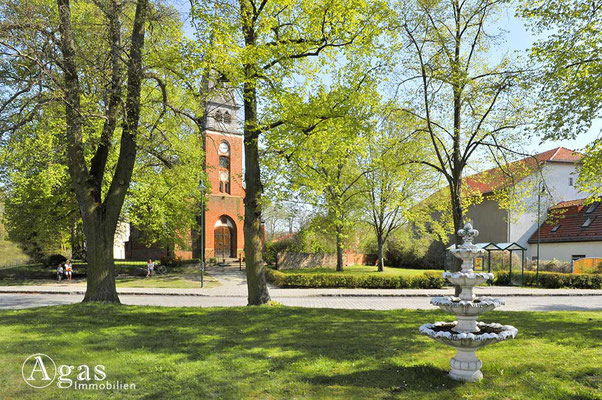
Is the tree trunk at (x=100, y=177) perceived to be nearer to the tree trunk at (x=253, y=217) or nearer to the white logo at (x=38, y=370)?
→ the tree trunk at (x=253, y=217)

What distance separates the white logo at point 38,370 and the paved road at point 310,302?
10.3 m

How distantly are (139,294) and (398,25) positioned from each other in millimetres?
16424

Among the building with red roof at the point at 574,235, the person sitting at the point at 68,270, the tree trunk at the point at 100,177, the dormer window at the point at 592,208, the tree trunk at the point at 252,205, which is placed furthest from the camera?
the dormer window at the point at 592,208

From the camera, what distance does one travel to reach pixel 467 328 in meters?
5.49

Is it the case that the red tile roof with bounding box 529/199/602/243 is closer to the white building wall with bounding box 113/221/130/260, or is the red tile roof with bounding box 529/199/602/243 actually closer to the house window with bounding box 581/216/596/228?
the house window with bounding box 581/216/596/228

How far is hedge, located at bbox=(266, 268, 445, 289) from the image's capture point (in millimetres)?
23078

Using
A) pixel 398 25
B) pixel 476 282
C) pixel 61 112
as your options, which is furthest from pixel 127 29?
pixel 476 282

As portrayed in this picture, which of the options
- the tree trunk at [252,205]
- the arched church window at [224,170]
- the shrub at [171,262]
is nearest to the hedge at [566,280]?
the tree trunk at [252,205]

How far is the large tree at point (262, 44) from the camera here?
394 inches

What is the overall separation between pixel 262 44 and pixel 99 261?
7.35 metres

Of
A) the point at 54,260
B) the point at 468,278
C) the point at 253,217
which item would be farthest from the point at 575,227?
the point at 54,260

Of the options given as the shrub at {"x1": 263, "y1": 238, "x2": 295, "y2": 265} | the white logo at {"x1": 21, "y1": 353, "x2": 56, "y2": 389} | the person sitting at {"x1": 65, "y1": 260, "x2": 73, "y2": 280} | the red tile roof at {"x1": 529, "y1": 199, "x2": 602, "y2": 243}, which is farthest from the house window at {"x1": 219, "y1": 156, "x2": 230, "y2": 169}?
the white logo at {"x1": 21, "y1": 353, "x2": 56, "y2": 389}

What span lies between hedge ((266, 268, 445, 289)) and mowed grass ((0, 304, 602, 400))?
13.2m

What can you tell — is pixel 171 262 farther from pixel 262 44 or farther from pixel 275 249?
pixel 262 44
